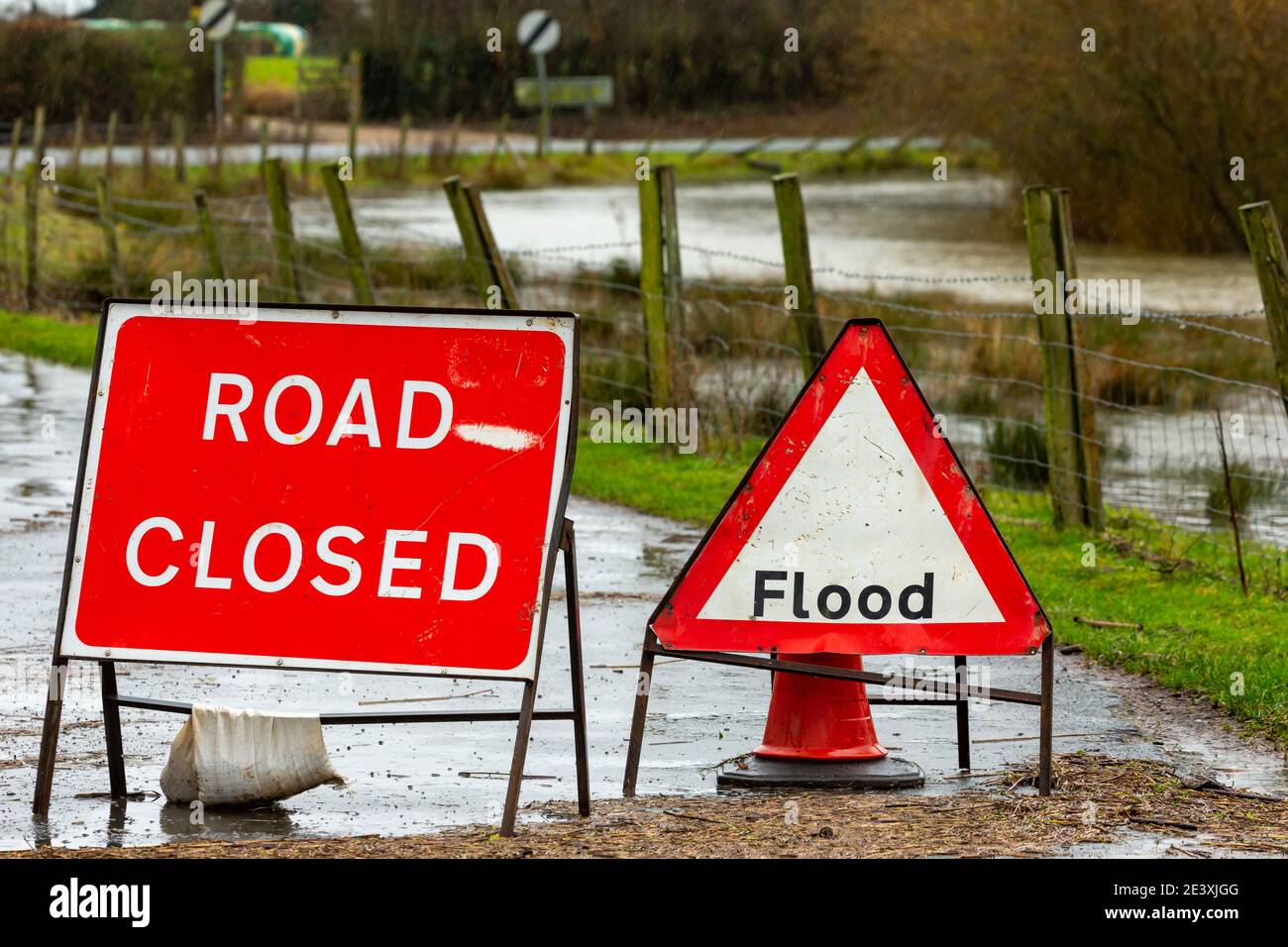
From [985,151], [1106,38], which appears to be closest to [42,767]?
[1106,38]

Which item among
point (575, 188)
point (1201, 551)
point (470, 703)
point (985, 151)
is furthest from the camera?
point (575, 188)

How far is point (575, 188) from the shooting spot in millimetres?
49219

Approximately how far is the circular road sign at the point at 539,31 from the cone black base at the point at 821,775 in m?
57.8

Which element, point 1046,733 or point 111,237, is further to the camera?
point 111,237

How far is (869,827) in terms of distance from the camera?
17.8ft

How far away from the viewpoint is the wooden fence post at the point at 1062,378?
10.6 meters

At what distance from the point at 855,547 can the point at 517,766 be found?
47.2 inches

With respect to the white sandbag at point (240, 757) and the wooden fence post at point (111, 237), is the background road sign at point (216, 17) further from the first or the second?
the white sandbag at point (240, 757)

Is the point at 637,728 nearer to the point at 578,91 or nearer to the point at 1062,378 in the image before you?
the point at 1062,378

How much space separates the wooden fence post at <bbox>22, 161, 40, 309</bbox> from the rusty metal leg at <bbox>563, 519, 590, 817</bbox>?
17.4 metres

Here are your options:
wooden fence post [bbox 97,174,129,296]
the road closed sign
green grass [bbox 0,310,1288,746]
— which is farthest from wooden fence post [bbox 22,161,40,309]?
the road closed sign

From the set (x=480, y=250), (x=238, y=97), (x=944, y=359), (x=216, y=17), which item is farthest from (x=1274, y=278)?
(x=238, y=97)

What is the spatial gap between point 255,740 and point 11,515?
17.9 feet
